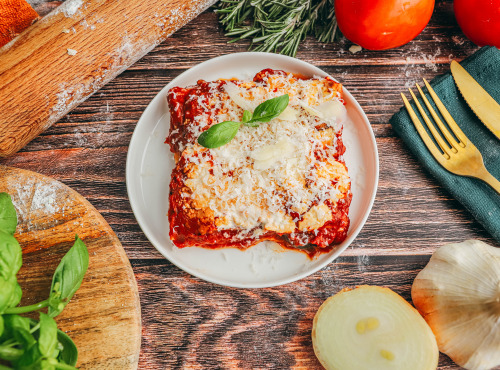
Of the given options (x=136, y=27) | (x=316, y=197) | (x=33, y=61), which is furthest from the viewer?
(x=136, y=27)

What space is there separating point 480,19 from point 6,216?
6.10 feet

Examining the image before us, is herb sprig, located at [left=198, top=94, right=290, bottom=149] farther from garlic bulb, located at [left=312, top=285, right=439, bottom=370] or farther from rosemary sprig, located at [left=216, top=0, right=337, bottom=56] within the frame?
garlic bulb, located at [left=312, top=285, right=439, bottom=370]

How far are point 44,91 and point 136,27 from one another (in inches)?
16.7

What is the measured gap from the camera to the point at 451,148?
172cm

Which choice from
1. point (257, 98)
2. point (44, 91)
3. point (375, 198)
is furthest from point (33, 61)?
point (375, 198)

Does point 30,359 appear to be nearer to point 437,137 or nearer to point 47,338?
point 47,338

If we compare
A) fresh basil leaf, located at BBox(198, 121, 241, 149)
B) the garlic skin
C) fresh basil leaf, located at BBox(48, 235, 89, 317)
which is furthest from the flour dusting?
the garlic skin

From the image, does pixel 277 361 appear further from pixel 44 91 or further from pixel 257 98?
pixel 44 91

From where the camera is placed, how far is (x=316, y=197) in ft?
4.78

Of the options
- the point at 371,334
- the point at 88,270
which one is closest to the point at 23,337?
the point at 88,270

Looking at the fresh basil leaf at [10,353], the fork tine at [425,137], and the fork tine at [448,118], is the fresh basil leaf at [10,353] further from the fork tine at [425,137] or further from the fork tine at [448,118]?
the fork tine at [448,118]

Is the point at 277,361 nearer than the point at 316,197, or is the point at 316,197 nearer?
the point at 316,197

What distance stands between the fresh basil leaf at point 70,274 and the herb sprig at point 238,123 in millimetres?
517

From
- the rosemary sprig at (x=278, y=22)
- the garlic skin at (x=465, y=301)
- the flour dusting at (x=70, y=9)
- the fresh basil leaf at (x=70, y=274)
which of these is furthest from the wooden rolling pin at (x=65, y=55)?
the garlic skin at (x=465, y=301)
